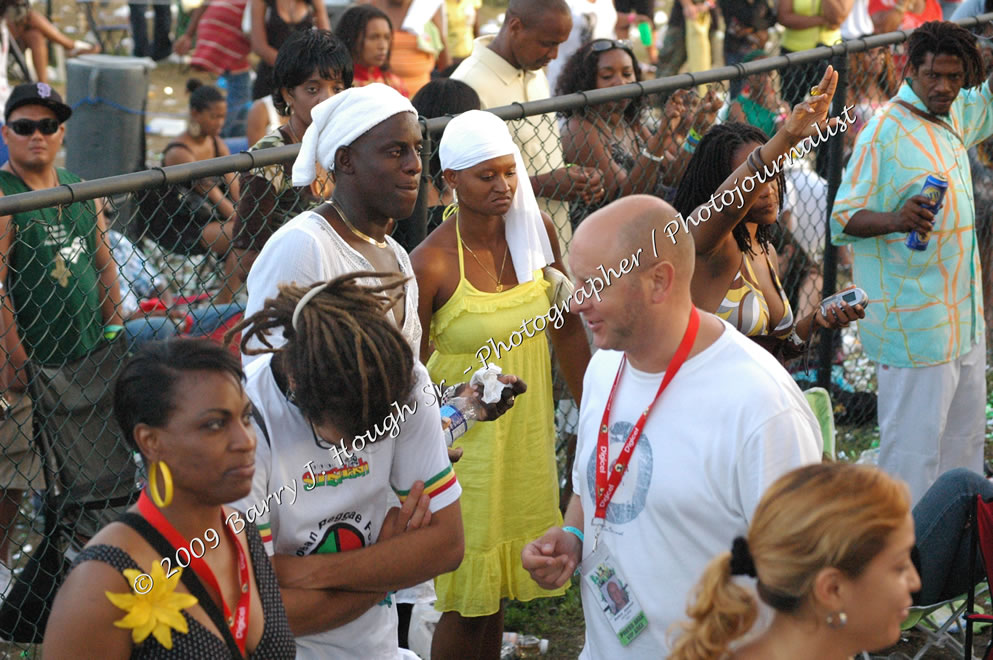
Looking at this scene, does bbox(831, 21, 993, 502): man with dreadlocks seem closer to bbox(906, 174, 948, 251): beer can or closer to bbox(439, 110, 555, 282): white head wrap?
bbox(906, 174, 948, 251): beer can

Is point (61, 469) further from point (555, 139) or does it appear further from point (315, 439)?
point (555, 139)

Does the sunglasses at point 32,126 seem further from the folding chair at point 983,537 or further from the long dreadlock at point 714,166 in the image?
the folding chair at point 983,537

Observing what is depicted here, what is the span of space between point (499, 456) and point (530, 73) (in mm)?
2637

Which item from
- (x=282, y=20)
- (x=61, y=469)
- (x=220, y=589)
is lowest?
(x=61, y=469)

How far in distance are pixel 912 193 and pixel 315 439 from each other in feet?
10.8

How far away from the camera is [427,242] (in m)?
3.96

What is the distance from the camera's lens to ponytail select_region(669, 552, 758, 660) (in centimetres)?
210

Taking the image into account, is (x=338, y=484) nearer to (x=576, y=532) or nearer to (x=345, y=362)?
(x=345, y=362)

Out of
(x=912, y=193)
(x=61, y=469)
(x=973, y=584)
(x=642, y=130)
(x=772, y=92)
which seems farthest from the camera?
(x=772, y=92)

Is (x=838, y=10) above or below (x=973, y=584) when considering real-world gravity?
above

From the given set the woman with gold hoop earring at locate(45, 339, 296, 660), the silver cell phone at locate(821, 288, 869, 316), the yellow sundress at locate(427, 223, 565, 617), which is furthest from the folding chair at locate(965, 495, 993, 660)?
the woman with gold hoop earring at locate(45, 339, 296, 660)

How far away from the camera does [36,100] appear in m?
5.04

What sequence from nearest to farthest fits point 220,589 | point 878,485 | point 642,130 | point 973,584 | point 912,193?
point 878,485 → point 220,589 → point 973,584 → point 912,193 → point 642,130

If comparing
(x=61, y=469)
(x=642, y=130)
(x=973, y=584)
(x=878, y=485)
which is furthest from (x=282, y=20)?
(x=878, y=485)
